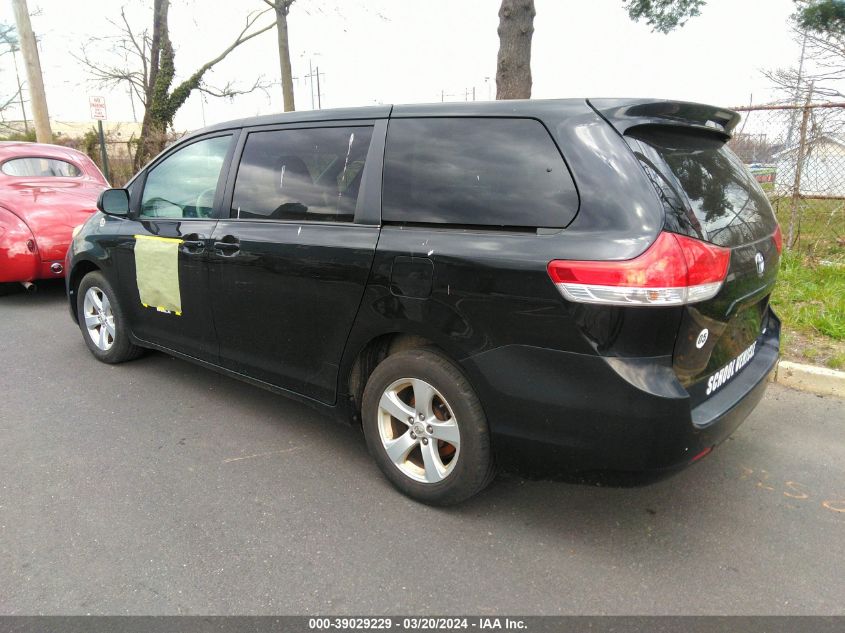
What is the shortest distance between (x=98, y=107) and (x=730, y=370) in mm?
14130

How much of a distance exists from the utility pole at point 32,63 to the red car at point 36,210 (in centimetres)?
794

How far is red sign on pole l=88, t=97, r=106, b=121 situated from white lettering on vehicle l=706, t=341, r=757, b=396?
1377 centimetres

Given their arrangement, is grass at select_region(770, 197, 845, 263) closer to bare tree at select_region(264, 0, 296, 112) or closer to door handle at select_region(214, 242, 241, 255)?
door handle at select_region(214, 242, 241, 255)

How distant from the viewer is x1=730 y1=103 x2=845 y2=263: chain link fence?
6.13 meters

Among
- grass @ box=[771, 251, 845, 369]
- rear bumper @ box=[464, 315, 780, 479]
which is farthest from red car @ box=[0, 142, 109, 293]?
grass @ box=[771, 251, 845, 369]

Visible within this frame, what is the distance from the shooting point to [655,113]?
233 cm

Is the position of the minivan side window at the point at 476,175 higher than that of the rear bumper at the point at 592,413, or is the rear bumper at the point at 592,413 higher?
the minivan side window at the point at 476,175

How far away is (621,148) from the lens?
218 centimetres

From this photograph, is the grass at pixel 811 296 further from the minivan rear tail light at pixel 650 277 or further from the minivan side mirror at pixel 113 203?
the minivan side mirror at pixel 113 203

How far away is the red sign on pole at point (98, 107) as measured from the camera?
12.8 m

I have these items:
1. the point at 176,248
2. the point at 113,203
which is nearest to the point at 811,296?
the point at 176,248

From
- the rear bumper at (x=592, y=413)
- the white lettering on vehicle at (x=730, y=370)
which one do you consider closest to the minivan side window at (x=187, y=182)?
the rear bumper at (x=592, y=413)
